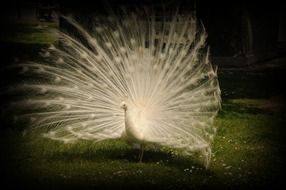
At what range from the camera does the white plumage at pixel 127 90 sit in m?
4.93

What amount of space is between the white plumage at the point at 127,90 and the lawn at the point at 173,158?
0.86 ft

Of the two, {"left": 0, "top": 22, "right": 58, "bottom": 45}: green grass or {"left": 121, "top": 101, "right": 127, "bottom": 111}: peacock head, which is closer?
{"left": 121, "top": 101, "right": 127, "bottom": 111}: peacock head

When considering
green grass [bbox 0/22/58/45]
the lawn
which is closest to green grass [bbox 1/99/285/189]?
the lawn

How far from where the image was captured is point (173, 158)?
526cm

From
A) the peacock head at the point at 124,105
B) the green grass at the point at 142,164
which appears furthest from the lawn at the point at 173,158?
the peacock head at the point at 124,105

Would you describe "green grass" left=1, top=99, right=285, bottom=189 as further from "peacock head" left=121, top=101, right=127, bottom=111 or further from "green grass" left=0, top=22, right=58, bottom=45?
"green grass" left=0, top=22, right=58, bottom=45

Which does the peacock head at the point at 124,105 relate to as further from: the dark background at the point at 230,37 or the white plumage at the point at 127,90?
the dark background at the point at 230,37

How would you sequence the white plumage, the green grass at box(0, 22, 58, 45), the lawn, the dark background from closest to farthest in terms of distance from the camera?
1. the lawn
2. the white plumage
3. the dark background
4. the green grass at box(0, 22, 58, 45)

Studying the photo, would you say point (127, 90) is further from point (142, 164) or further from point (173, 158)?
point (173, 158)

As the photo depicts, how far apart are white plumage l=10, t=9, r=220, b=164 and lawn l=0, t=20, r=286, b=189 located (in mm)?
262

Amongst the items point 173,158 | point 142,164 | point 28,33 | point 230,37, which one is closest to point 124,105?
point 142,164

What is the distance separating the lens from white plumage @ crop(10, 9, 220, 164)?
493cm

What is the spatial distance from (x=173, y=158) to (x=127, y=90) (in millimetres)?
1003

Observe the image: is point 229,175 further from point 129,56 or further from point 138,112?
point 129,56
